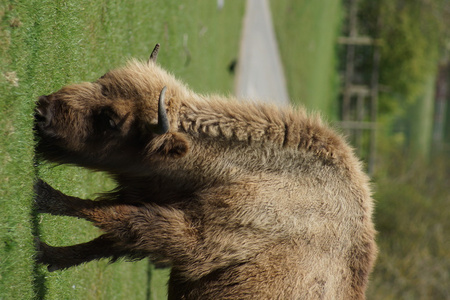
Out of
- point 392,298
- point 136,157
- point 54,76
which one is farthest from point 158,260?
point 392,298

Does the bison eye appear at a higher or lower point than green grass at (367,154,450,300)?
higher

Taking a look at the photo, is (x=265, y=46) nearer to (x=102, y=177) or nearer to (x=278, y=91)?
(x=278, y=91)

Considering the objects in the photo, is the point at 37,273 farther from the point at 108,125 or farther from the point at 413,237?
the point at 413,237

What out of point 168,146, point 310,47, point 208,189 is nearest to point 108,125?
point 168,146

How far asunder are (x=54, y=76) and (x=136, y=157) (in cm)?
99

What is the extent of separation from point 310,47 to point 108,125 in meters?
16.9

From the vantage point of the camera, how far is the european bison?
4073 millimetres

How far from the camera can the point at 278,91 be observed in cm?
1466

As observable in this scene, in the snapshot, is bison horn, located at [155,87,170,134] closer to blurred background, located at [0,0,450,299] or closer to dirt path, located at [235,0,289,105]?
blurred background, located at [0,0,450,299]

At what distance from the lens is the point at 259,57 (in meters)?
12.9

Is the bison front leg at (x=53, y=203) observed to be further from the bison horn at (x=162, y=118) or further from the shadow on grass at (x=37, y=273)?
the bison horn at (x=162, y=118)

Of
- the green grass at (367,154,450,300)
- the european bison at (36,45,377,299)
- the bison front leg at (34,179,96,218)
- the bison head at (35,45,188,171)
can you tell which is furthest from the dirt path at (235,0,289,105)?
the bison front leg at (34,179,96,218)

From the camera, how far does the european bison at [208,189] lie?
407 centimetres

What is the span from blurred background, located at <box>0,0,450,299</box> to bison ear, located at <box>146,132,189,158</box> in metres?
0.91
